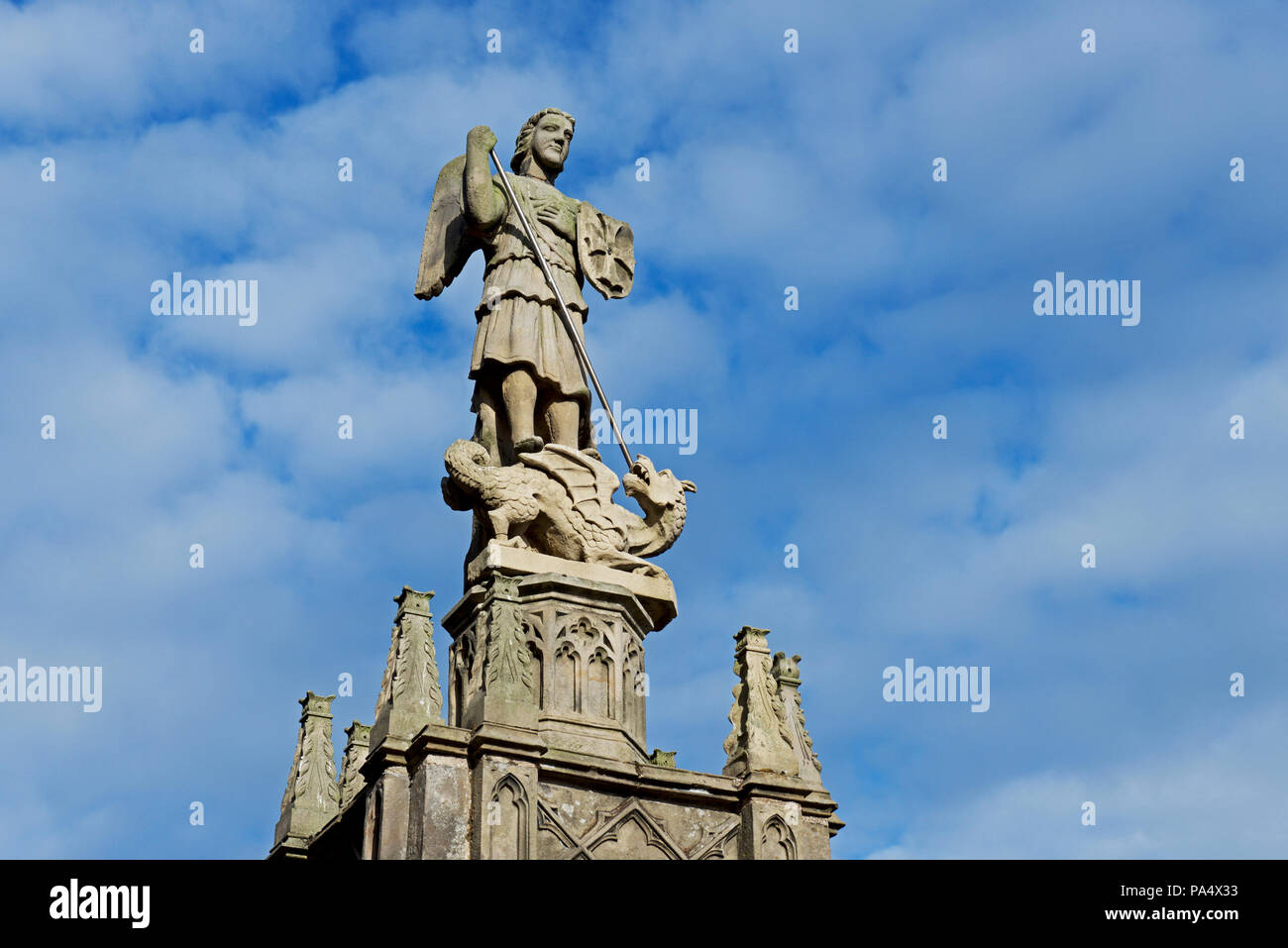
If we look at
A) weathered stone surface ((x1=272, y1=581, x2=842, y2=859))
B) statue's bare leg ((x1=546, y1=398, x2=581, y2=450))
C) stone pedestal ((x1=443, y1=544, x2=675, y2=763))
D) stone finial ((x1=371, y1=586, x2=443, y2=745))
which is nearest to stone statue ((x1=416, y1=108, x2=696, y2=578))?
statue's bare leg ((x1=546, y1=398, x2=581, y2=450))

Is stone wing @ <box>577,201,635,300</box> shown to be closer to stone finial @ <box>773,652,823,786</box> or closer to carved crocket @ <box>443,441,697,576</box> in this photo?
carved crocket @ <box>443,441,697,576</box>

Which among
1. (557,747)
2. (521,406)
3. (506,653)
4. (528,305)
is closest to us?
(506,653)

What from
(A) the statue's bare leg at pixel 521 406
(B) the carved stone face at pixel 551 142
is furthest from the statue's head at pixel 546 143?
(A) the statue's bare leg at pixel 521 406

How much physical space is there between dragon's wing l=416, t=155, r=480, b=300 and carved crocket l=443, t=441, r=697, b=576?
2757mm

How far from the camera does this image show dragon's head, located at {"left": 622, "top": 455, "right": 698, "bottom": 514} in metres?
21.5

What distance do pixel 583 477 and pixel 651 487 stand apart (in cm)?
75

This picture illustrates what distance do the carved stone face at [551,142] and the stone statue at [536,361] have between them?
12mm

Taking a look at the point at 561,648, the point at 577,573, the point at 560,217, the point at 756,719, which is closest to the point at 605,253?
the point at 560,217

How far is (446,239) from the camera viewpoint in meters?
23.4

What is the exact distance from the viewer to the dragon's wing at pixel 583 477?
69.5ft

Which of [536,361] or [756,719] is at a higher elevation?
[536,361]

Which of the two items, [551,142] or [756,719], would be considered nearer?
[756,719]

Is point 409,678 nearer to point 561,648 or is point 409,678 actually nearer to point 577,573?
point 561,648
